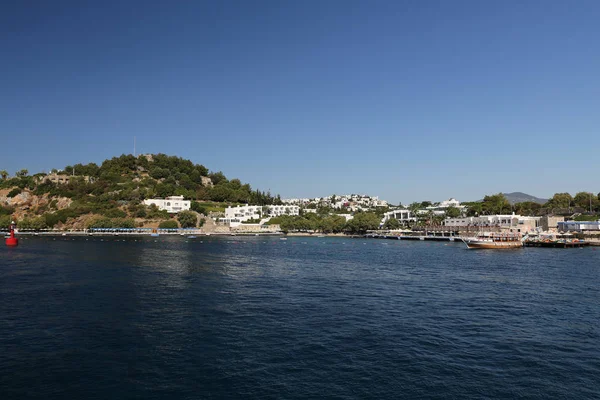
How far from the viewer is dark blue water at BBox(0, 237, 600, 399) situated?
17.4m

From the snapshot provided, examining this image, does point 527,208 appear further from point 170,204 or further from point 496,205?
point 170,204

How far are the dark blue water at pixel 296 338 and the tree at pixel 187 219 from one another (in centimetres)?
12768

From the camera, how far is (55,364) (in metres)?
19.5

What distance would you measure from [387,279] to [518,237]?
68.9 m

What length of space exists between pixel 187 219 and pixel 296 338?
15535cm

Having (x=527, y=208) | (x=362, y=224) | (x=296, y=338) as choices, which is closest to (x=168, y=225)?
(x=362, y=224)

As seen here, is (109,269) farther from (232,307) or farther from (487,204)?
(487,204)

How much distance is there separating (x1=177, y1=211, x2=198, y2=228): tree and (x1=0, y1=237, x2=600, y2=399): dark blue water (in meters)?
128

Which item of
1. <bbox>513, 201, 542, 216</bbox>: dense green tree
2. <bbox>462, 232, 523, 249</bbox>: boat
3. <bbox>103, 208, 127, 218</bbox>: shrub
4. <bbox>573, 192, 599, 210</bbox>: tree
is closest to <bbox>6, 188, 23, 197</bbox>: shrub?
<bbox>103, 208, 127, 218</bbox>: shrub

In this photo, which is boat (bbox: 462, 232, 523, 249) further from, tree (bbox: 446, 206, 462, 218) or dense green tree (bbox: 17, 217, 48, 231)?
dense green tree (bbox: 17, 217, 48, 231)

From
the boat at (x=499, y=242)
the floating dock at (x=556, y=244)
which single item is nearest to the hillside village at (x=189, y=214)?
the floating dock at (x=556, y=244)

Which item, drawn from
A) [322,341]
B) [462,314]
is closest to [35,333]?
[322,341]

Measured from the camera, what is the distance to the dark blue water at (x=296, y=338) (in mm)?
17375

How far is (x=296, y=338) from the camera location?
23.6m
